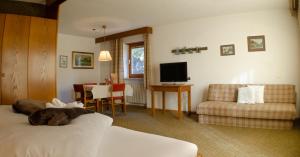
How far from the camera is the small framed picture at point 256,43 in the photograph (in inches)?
179

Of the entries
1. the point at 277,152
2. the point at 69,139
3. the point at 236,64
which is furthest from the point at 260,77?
the point at 69,139

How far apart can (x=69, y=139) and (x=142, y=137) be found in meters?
0.46

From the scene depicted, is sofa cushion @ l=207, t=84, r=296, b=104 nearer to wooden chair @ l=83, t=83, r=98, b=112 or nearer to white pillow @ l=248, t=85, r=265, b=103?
white pillow @ l=248, t=85, r=265, b=103

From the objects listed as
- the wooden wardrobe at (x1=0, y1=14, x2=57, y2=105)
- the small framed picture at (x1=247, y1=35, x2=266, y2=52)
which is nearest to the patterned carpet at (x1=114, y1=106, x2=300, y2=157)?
the wooden wardrobe at (x1=0, y1=14, x2=57, y2=105)

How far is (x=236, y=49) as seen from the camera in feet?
15.8

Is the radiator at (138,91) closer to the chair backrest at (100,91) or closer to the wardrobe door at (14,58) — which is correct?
the chair backrest at (100,91)

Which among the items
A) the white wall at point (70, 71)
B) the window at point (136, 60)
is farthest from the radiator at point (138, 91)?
the white wall at point (70, 71)

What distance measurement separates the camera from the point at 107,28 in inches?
240

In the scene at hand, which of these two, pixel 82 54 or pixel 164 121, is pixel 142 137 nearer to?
pixel 164 121

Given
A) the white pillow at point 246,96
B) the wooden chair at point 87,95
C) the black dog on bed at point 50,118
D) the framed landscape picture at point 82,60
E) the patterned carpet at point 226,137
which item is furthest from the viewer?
the framed landscape picture at point 82,60

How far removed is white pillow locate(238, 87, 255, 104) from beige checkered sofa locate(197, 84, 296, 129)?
5.8 inches

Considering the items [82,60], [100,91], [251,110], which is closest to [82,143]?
[251,110]

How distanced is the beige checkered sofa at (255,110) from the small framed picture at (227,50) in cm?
73

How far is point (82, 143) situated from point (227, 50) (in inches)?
178
